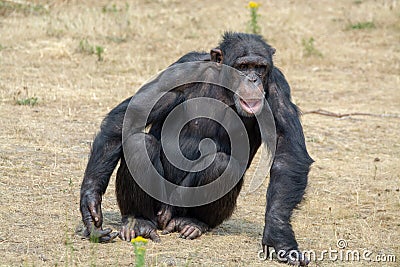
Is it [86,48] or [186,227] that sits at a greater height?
[86,48]

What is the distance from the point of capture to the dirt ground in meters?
6.42

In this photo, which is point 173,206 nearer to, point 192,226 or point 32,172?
point 192,226

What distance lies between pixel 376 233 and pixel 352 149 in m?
3.44

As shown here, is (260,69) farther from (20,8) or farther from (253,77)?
(20,8)

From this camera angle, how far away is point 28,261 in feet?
18.4

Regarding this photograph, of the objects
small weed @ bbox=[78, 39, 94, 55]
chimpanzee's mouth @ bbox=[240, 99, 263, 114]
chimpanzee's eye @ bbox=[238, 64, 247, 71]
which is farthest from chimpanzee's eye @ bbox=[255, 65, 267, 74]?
small weed @ bbox=[78, 39, 94, 55]

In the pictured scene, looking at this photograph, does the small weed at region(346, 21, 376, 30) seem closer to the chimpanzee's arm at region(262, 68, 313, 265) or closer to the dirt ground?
the dirt ground

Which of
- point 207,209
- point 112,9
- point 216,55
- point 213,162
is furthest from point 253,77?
point 112,9

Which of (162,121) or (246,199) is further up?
(162,121)

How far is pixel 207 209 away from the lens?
6918 millimetres

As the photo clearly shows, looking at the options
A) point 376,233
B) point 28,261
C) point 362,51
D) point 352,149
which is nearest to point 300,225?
point 376,233

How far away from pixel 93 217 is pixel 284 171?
1553 millimetres

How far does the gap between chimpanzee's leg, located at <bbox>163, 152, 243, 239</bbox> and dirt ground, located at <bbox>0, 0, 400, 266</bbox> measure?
121 millimetres

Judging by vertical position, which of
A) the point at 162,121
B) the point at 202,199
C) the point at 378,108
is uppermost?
the point at 162,121
